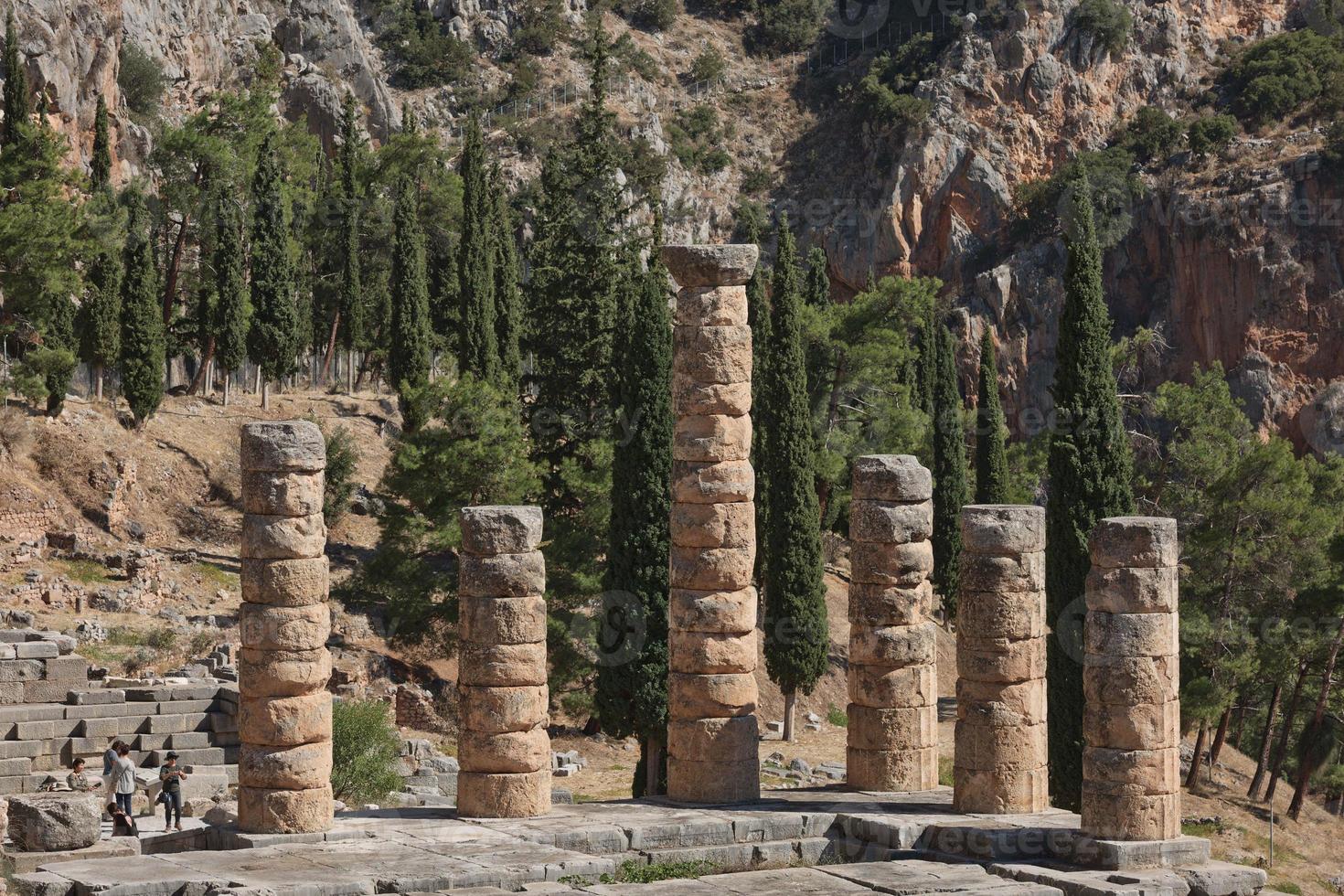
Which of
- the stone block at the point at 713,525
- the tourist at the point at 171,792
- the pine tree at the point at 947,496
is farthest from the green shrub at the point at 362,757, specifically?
the pine tree at the point at 947,496

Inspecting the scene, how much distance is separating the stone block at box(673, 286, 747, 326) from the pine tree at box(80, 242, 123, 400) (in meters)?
24.7

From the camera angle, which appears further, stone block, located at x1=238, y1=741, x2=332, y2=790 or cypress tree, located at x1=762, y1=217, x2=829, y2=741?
cypress tree, located at x1=762, y1=217, x2=829, y2=741

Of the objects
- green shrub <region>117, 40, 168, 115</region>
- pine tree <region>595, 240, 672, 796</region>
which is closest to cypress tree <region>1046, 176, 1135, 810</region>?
pine tree <region>595, 240, 672, 796</region>

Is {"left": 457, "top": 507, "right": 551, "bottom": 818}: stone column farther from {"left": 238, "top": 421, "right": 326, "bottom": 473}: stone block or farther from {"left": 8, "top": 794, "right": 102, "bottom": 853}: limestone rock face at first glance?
{"left": 8, "top": 794, "right": 102, "bottom": 853}: limestone rock face

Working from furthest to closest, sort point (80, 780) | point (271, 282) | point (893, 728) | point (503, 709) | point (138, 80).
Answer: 1. point (138, 80)
2. point (271, 282)
3. point (80, 780)
4. point (893, 728)
5. point (503, 709)

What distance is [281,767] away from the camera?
2022cm

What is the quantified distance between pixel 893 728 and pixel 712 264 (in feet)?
19.2

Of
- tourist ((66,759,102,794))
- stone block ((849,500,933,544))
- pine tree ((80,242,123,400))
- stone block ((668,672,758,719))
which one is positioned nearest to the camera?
stone block ((668,672,758,719))


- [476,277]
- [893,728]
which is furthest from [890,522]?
[476,277]

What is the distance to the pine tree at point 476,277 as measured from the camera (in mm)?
48750

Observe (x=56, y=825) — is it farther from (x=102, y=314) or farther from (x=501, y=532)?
(x=102, y=314)

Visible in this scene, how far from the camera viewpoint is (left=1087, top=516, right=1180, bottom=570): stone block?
781 inches

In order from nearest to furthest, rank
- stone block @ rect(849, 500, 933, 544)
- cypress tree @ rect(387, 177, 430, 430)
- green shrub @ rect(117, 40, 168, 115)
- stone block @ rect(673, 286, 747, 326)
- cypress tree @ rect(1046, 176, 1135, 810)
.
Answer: stone block @ rect(673, 286, 747, 326), stone block @ rect(849, 500, 933, 544), cypress tree @ rect(1046, 176, 1135, 810), cypress tree @ rect(387, 177, 430, 430), green shrub @ rect(117, 40, 168, 115)

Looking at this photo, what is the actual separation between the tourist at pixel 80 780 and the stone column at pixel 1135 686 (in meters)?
12.0
